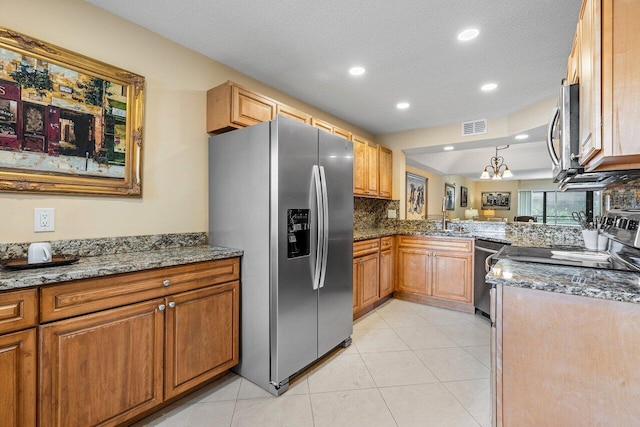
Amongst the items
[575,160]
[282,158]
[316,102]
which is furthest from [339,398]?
[316,102]

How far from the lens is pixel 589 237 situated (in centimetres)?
212

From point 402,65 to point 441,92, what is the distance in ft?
2.52

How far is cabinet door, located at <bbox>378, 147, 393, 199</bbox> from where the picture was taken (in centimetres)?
423

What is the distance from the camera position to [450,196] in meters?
8.59

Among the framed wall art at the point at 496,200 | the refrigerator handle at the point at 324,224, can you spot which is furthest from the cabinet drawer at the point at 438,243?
the framed wall art at the point at 496,200

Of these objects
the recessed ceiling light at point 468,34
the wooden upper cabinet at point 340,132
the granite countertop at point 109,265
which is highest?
the recessed ceiling light at point 468,34

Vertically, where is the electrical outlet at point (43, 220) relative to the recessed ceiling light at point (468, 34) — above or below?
below

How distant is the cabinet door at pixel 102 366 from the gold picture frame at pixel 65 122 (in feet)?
2.67

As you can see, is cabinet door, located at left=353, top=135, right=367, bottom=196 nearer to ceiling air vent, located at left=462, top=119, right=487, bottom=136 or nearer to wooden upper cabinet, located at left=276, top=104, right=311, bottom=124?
wooden upper cabinet, located at left=276, top=104, right=311, bottom=124

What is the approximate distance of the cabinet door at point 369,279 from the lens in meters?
3.30

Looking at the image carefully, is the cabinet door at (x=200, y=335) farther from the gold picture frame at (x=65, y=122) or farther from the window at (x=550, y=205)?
the window at (x=550, y=205)

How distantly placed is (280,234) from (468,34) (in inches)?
75.0

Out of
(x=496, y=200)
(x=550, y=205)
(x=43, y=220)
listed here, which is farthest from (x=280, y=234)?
(x=496, y=200)

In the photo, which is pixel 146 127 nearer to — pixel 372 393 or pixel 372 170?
pixel 372 393
